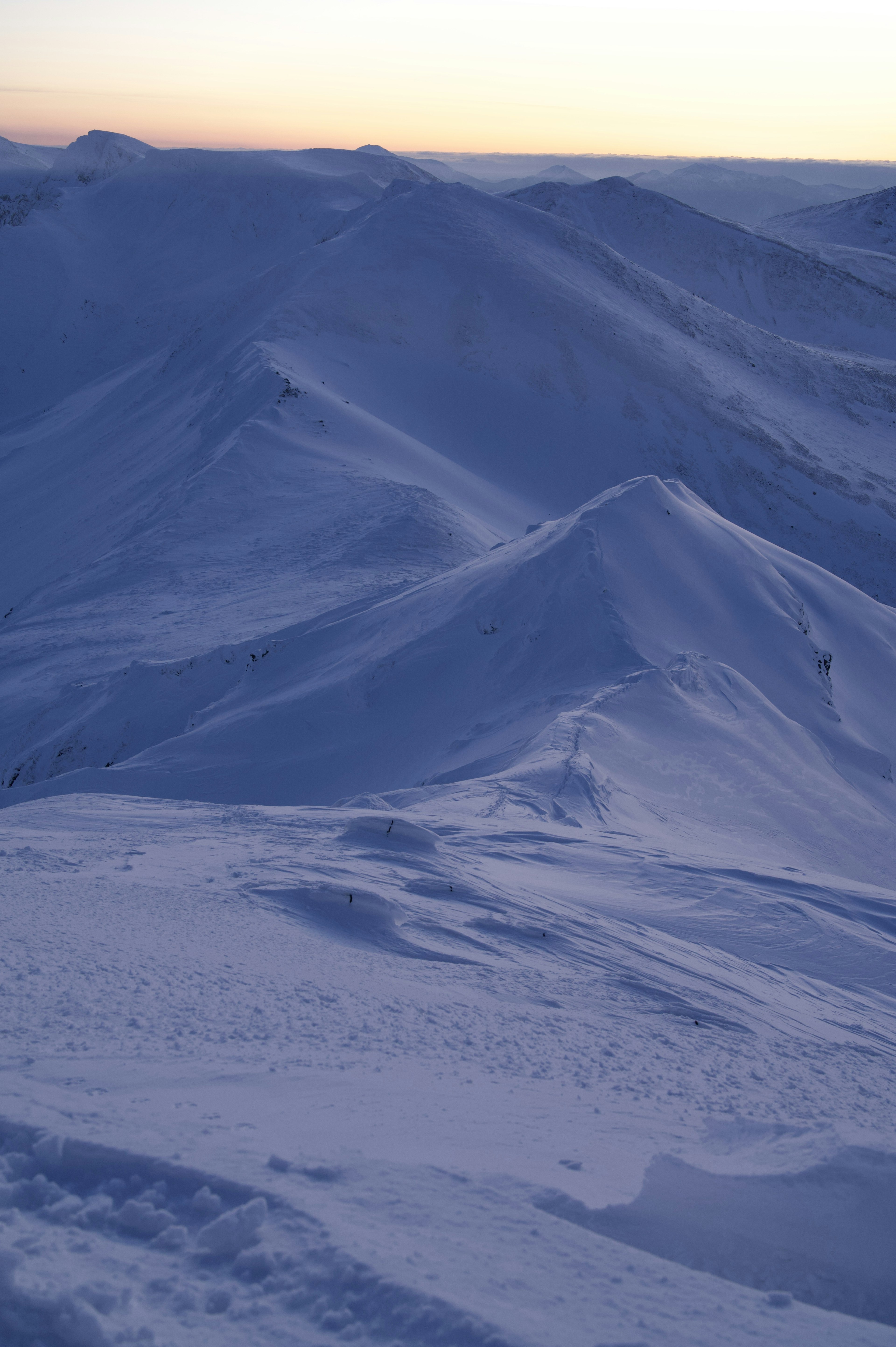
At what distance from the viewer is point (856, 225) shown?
6656cm

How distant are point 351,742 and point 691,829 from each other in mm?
3879

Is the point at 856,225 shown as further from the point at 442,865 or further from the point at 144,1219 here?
the point at 144,1219

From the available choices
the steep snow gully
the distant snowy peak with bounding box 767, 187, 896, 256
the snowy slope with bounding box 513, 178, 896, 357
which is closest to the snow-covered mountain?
the distant snowy peak with bounding box 767, 187, 896, 256

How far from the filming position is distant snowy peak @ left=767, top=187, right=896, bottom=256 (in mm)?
64125

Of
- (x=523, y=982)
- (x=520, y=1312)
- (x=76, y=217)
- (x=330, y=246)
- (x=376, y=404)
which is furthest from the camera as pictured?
(x=76, y=217)

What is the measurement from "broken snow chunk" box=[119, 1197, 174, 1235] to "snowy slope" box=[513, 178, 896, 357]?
5011cm

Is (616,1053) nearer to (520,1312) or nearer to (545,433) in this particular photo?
(520,1312)

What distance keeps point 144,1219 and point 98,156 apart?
71.9 metres

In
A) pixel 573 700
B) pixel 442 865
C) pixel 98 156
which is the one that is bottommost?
pixel 442 865

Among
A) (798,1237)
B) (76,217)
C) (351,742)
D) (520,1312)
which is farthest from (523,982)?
(76,217)

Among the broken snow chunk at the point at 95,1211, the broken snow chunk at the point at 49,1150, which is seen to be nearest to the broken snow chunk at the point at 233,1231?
the broken snow chunk at the point at 95,1211

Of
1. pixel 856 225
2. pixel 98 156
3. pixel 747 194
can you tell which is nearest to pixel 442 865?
pixel 98 156

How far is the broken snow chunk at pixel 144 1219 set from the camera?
6.92 ft

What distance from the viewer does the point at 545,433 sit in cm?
2603
